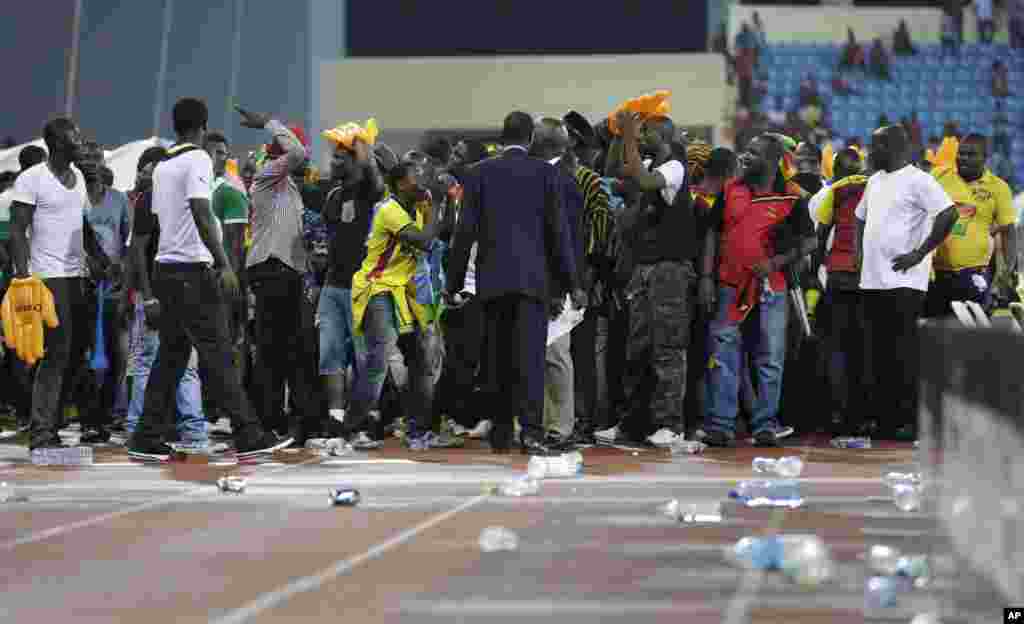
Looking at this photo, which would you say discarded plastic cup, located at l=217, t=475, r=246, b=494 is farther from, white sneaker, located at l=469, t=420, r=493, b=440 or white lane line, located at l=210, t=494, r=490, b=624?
white sneaker, located at l=469, t=420, r=493, b=440

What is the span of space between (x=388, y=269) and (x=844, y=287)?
2849 millimetres

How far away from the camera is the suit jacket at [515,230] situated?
11.1 metres

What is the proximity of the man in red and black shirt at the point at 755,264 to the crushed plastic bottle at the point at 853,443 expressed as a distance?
0.39 m

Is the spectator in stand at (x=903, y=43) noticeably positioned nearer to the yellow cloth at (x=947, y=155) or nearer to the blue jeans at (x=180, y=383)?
the yellow cloth at (x=947, y=155)

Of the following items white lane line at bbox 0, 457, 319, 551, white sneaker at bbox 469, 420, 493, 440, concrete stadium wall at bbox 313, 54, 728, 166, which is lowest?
white sneaker at bbox 469, 420, 493, 440

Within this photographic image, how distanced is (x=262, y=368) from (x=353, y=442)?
695mm

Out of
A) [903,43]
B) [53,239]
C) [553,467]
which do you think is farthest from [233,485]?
[903,43]

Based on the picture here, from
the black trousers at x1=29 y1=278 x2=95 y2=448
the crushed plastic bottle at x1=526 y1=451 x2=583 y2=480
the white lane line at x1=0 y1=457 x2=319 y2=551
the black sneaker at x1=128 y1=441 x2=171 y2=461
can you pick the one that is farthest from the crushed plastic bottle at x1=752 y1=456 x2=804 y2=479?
the black trousers at x1=29 y1=278 x2=95 y2=448

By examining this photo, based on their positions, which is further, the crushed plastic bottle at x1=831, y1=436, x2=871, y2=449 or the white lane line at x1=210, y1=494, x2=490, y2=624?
the crushed plastic bottle at x1=831, y1=436, x2=871, y2=449

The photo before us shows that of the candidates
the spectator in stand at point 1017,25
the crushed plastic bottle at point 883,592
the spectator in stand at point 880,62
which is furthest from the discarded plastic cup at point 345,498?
the spectator in stand at point 1017,25

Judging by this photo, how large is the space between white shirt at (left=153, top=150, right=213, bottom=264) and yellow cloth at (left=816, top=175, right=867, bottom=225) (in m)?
4.01

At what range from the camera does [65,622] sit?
17.6 feet

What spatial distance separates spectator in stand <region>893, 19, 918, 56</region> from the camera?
35500 millimetres

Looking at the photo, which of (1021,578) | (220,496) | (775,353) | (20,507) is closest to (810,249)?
(775,353)
